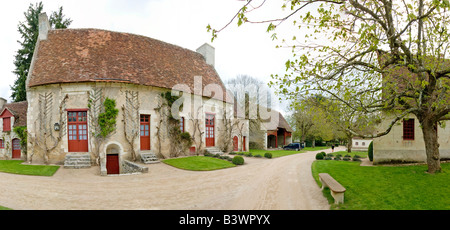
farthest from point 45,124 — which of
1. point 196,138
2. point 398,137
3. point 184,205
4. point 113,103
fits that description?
point 398,137

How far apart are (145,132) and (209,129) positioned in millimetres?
5736

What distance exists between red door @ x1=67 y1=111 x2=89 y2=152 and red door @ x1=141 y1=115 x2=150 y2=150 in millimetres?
3177

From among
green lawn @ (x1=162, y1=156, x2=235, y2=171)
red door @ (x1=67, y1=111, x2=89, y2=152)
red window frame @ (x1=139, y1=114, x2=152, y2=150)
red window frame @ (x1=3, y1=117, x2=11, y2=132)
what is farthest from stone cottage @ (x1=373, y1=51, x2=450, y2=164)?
red window frame @ (x1=3, y1=117, x2=11, y2=132)

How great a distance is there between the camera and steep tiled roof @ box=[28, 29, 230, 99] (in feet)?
44.1

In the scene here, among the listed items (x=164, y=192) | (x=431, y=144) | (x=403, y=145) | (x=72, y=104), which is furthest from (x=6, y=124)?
(x=403, y=145)

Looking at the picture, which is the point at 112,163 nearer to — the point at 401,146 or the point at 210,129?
the point at 210,129

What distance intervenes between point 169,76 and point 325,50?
471 inches

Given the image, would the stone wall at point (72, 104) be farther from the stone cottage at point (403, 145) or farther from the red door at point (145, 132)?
the stone cottage at point (403, 145)

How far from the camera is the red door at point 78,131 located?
1306cm

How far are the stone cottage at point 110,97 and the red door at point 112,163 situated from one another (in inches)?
2.1

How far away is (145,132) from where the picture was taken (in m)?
14.5

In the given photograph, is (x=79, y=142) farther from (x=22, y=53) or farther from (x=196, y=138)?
(x=22, y=53)

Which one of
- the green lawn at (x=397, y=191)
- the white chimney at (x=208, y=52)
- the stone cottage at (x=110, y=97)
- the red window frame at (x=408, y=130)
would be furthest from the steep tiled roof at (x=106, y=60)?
the red window frame at (x=408, y=130)

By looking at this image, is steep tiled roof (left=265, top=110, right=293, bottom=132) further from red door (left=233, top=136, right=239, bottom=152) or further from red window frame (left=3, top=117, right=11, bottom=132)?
red window frame (left=3, top=117, right=11, bottom=132)
